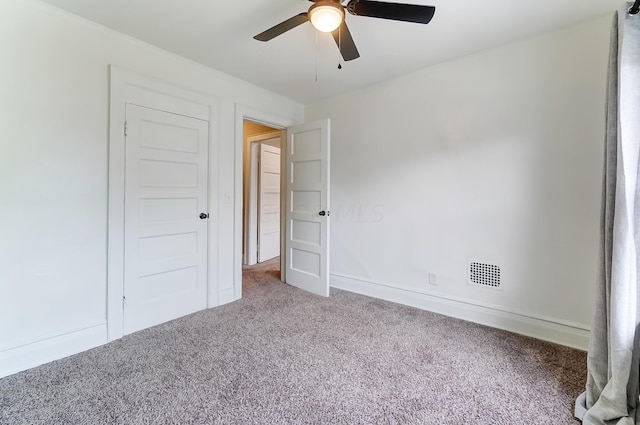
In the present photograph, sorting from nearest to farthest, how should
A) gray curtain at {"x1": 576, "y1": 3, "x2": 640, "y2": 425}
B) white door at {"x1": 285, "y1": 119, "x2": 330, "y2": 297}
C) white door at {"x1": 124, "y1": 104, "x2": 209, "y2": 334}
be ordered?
gray curtain at {"x1": 576, "y1": 3, "x2": 640, "y2": 425}, white door at {"x1": 124, "y1": 104, "x2": 209, "y2": 334}, white door at {"x1": 285, "y1": 119, "x2": 330, "y2": 297}

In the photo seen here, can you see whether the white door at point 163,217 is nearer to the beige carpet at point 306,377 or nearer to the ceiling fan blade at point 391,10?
the beige carpet at point 306,377

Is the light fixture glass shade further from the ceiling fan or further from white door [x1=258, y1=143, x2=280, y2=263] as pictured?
white door [x1=258, y1=143, x2=280, y2=263]

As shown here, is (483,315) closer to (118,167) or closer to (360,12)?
(360,12)

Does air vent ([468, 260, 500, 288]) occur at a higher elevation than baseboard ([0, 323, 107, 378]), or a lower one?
higher

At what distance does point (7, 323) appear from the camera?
1.82 m

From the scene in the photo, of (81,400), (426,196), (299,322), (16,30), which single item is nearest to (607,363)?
(426,196)

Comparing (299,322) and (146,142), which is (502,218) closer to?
(299,322)

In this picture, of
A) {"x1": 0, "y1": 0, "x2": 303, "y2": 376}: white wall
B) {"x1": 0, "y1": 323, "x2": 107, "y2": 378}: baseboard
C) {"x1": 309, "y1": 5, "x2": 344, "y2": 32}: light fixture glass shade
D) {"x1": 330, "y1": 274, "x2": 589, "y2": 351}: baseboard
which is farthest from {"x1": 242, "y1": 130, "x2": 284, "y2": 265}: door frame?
{"x1": 309, "y1": 5, "x2": 344, "y2": 32}: light fixture glass shade

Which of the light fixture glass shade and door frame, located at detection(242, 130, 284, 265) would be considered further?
door frame, located at detection(242, 130, 284, 265)

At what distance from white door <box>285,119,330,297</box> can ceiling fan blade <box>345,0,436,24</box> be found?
1689mm

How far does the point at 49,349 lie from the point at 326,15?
2778 millimetres

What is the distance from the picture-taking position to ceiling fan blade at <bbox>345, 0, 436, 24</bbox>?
4.83ft

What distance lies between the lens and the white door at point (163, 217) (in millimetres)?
2373

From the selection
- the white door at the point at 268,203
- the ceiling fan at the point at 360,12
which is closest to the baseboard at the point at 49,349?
the ceiling fan at the point at 360,12
